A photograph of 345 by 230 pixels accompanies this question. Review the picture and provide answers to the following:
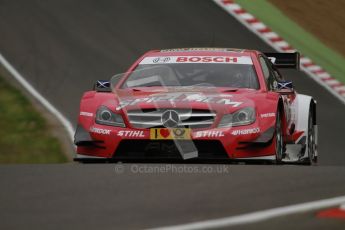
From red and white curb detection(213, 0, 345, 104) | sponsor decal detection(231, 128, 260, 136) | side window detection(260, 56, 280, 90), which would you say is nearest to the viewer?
sponsor decal detection(231, 128, 260, 136)

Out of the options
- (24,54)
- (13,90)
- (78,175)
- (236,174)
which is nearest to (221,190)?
(236,174)

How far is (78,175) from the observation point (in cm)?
660

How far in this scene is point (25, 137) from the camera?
13.7 m

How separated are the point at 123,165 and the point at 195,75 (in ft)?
10.6

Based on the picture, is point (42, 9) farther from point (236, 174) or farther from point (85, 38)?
point (236, 174)

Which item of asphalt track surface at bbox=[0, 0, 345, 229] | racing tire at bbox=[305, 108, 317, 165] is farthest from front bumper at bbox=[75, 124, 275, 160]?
racing tire at bbox=[305, 108, 317, 165]

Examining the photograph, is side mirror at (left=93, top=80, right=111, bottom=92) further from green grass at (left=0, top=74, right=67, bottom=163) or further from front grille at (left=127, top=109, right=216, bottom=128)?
green grass at (left=0, top=74, right=67, bottom=163)

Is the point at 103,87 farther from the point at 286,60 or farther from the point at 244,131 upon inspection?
the point at 286,60

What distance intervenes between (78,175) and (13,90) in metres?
9.38

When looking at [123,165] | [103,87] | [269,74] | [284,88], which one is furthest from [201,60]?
[123,165]

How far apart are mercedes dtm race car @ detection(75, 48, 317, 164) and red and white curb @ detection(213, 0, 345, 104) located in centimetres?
665

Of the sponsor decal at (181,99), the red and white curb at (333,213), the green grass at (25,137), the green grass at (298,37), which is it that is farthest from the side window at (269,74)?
the green grass at (298,37)

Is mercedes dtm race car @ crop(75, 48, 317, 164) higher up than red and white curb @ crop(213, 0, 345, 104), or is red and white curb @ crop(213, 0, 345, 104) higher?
mercedes dtm race car @ crop(75, 48, 317, 164)

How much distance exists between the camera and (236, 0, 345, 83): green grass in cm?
1897
